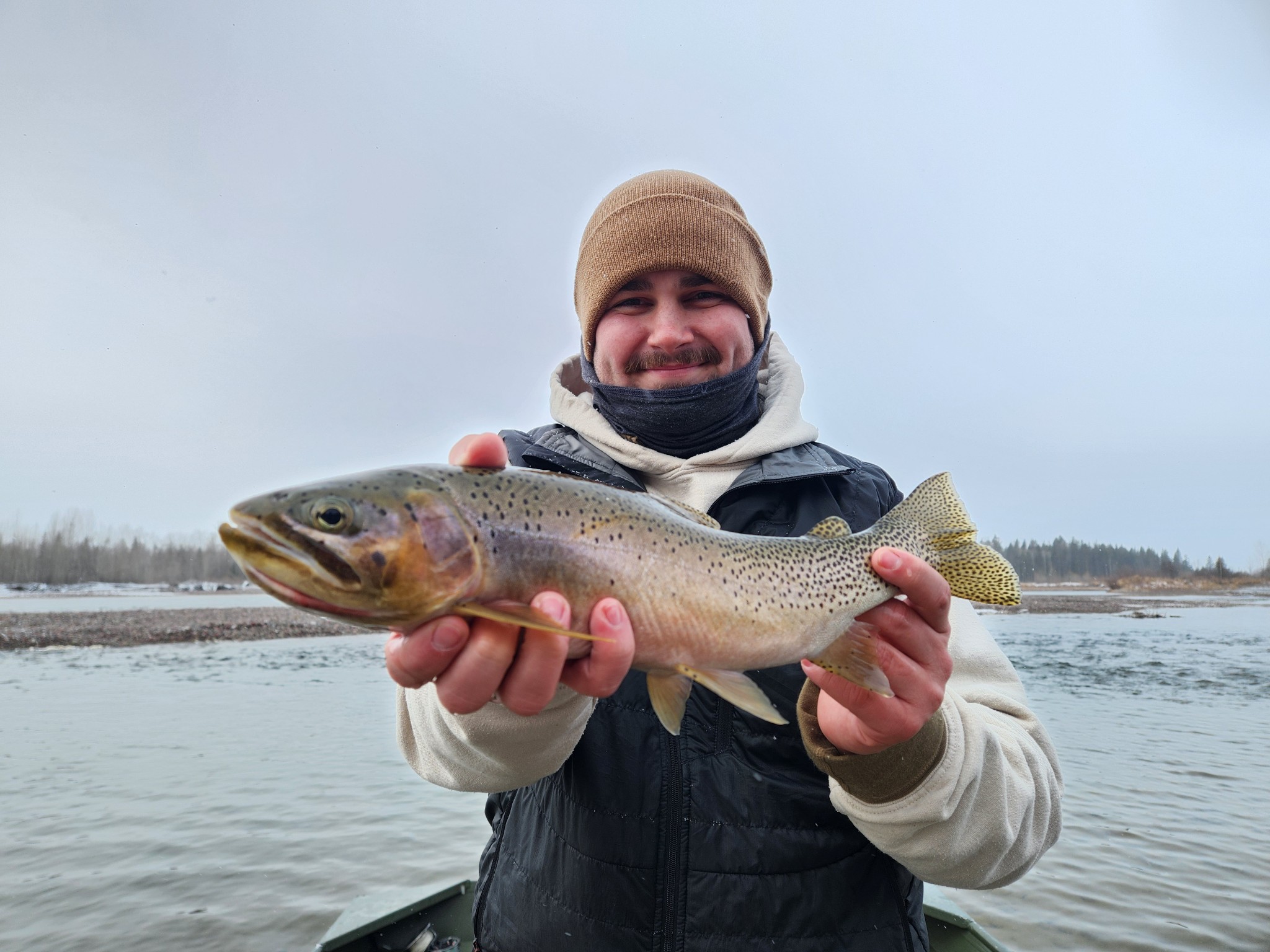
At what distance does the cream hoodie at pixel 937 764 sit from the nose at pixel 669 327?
157 cm

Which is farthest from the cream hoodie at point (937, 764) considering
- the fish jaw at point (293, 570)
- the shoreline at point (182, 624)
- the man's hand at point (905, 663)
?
the shoreline at point (182, 624)

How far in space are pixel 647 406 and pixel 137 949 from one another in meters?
7.02

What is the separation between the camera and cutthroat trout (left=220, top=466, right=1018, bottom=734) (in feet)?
5.98

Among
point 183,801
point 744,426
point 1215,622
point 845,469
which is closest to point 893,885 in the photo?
point 845,469

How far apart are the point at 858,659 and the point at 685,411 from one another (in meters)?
1.37

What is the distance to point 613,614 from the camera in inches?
78.3

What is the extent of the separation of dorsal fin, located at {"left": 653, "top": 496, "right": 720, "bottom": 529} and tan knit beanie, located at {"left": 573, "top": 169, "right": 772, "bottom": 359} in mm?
1330

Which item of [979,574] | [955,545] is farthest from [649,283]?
[979,574]

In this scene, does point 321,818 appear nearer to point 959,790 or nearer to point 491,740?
point 491,740

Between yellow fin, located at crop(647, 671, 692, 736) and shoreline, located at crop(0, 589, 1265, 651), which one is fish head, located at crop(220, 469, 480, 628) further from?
shoreline, located at crop(0, 589, 1265, 651)

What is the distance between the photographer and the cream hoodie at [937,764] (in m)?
2.30

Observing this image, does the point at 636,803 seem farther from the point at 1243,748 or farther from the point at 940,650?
the point at 1243,748

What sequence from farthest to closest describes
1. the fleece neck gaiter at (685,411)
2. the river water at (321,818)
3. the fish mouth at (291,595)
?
the river water at (321,818)
the fleece neck gaiter at (685,411)
the fish mouth at (291,595)

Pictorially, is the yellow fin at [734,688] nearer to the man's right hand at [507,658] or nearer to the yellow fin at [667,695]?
the yellow fin at [667,695]
